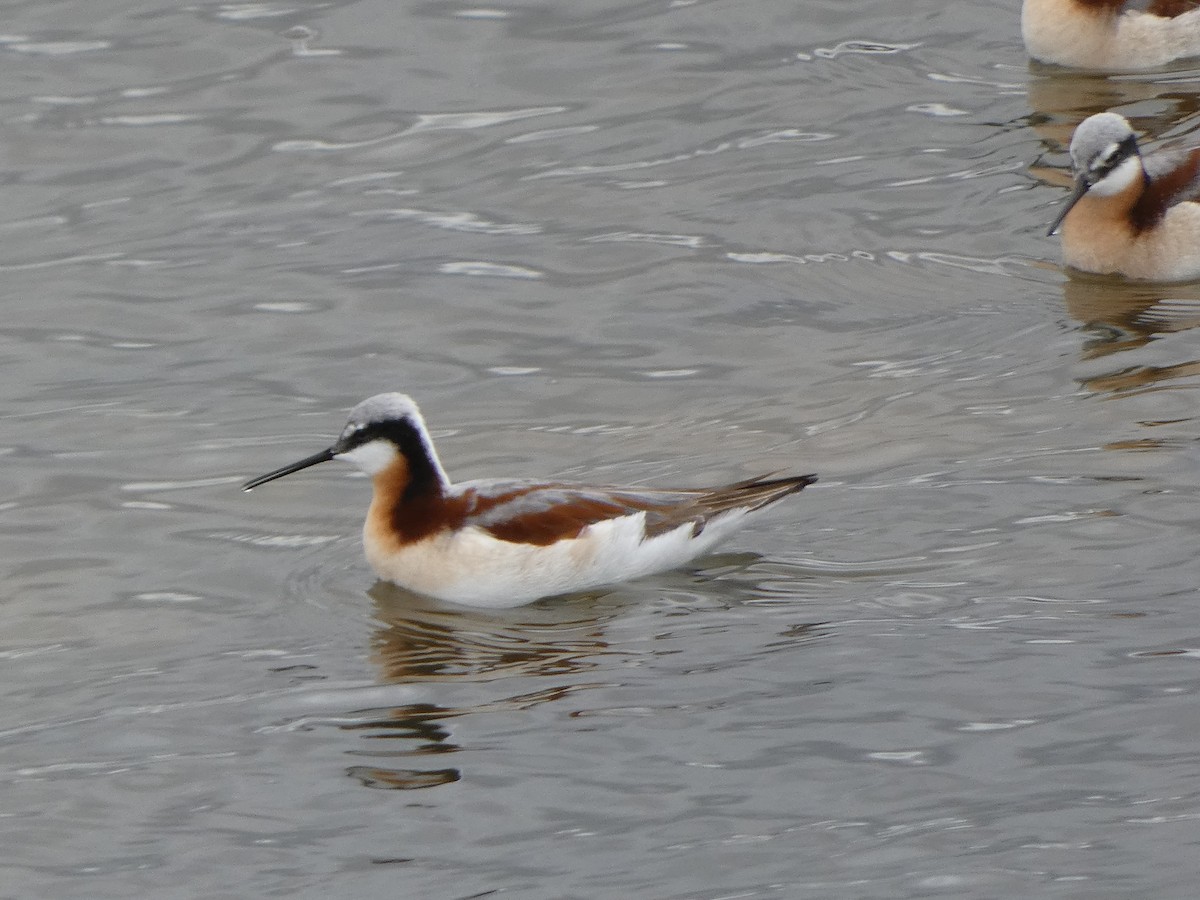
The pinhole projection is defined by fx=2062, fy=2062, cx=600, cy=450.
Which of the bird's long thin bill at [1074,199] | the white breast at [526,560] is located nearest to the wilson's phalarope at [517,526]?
the white breast at [526,560]

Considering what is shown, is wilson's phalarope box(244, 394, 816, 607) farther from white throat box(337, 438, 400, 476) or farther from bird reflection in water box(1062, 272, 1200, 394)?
bird reflection in water box(1062, 272, 1200, 394)

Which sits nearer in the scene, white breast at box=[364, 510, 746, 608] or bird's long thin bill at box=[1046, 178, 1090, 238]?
white breast at box=[364, 510, 746, 608]

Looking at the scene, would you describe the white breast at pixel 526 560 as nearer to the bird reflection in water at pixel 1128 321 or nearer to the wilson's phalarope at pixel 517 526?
the wilson's phalarope at pixel 517 526

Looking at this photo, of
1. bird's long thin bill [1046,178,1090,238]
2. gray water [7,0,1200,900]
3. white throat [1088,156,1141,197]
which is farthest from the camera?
white throat [1088,156,1141,197]

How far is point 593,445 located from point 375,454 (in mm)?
1807

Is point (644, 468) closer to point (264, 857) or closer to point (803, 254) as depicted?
point (803, 254)

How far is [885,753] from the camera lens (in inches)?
320

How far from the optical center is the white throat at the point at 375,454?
35.6 ft

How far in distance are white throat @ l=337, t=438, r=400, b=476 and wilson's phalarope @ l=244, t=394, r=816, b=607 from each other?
1 centimetres

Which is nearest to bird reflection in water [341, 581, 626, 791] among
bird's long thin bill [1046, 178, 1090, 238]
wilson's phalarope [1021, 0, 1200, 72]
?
bird's long thin bill [1046, 178, 1090, 238]

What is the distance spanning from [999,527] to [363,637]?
3231 mm

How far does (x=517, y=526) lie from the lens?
1055cm

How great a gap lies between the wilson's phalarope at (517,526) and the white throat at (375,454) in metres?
0.01

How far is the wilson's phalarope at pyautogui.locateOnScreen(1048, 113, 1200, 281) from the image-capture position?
563 inches
